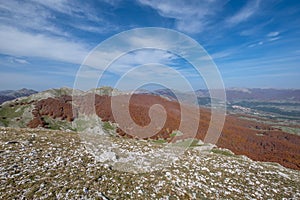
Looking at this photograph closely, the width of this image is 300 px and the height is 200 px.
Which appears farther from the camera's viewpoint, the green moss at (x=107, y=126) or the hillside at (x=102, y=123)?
the green moss at (x=107, y=126)

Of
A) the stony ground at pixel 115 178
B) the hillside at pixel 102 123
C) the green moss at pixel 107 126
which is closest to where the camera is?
the stony ground at pixel 115 178

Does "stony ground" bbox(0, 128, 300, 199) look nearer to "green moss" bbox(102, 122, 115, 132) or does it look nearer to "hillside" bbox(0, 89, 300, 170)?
"hillside" bbox(0, 89, 300, 170)

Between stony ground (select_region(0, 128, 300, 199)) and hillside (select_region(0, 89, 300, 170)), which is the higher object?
stony ground (select_region(0, 128, 300, 199))

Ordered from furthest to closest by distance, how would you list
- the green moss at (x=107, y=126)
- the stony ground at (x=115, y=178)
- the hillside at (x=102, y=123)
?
the green moss at (x=107, y=126)
the hillside at (x=102, y=123)
the stony ground at (x=115, y=178)

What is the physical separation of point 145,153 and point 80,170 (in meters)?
4.54

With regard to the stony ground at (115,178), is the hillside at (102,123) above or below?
below

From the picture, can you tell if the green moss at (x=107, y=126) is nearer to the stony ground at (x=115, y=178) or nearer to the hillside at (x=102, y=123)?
the hillside at (x=102, y=123)

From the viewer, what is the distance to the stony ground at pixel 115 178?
674 centimetres

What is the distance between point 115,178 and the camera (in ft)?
26.2

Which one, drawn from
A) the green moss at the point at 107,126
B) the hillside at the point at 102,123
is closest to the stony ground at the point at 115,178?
the hillside at the point at 102,123

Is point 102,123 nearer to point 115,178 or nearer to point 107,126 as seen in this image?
point 107,126

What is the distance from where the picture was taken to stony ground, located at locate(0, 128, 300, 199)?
6.74 m

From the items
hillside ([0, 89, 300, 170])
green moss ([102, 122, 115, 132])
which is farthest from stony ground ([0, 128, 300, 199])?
green moss ([102, 122, 115, 132])

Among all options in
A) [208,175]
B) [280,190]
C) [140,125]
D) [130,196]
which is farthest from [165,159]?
[140,125]
